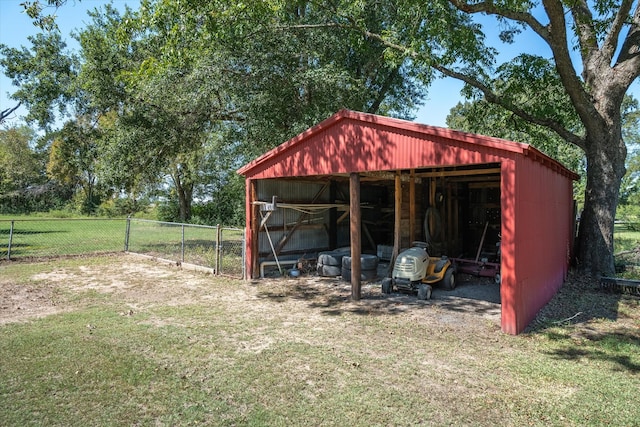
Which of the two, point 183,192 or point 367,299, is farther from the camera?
point 183,192

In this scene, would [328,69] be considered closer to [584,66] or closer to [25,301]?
[584,66]

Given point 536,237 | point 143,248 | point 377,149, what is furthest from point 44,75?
point 536,237

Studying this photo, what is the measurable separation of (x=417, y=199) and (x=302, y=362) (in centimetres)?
749

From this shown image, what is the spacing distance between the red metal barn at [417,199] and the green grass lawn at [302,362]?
0.92m

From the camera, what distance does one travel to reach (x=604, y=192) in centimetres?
946

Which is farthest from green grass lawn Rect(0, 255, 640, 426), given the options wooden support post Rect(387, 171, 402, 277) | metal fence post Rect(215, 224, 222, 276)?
metal fence post Rect(215, 224, 222, 276)

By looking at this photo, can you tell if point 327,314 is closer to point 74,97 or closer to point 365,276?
point 365,276

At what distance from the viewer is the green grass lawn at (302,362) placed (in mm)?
3383

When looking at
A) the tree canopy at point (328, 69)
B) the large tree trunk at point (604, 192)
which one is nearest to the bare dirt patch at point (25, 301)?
the tree canopy at point (328, 69)

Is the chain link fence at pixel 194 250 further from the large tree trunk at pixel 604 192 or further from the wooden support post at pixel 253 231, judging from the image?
the large tree trunk at pixel 604 192

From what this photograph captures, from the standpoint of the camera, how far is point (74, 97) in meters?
15.0

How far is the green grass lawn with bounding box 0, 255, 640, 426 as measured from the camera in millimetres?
3383

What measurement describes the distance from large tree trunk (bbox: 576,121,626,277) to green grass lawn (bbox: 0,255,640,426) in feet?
6.64

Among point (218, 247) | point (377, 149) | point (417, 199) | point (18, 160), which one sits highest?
point (18, 160)
